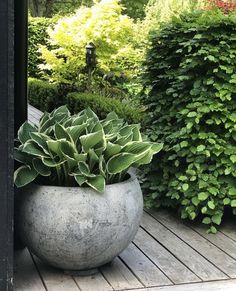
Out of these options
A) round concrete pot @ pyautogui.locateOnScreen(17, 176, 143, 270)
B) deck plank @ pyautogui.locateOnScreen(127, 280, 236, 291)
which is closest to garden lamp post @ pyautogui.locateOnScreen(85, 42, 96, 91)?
round concrete pot @ pyautogui.locateOnScreen(17, 176, 143, 270)

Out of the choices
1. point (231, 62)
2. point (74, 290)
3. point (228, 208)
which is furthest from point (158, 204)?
point (74, 290)

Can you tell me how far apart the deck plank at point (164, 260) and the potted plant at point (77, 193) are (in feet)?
1.17

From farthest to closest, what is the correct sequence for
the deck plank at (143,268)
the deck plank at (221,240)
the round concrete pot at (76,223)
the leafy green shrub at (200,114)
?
the leafy green shrub at (200,114), the deck plank at (221,240), the deck plank at (143,268), the round concrete pot at (76,223)

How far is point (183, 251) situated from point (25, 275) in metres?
1.06

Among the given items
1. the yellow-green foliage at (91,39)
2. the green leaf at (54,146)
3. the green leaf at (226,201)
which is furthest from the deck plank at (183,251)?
the yellow-green foliage at (91,39)

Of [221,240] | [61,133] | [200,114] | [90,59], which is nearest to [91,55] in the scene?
[90,59]

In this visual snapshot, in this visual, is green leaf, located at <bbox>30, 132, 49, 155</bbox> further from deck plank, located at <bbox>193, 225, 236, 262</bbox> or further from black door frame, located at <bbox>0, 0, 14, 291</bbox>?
deck plank, located at <bbox>193, 225, 236, 262</bbox>

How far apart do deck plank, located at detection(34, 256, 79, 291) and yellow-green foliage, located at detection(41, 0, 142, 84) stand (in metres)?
7.81

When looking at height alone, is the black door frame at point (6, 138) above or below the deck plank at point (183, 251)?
above

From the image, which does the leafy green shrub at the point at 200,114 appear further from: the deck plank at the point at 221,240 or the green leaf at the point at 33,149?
the green leaf at the point at 33,149

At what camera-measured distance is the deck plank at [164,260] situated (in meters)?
2.99

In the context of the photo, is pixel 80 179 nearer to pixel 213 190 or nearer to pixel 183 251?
pixel 183 251

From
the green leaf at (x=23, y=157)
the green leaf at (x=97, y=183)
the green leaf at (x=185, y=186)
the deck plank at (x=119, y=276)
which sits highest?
the green leaf at (x=23, y=157)

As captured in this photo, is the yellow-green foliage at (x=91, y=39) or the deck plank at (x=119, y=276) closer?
the deck plank at (x=119, y=276)
